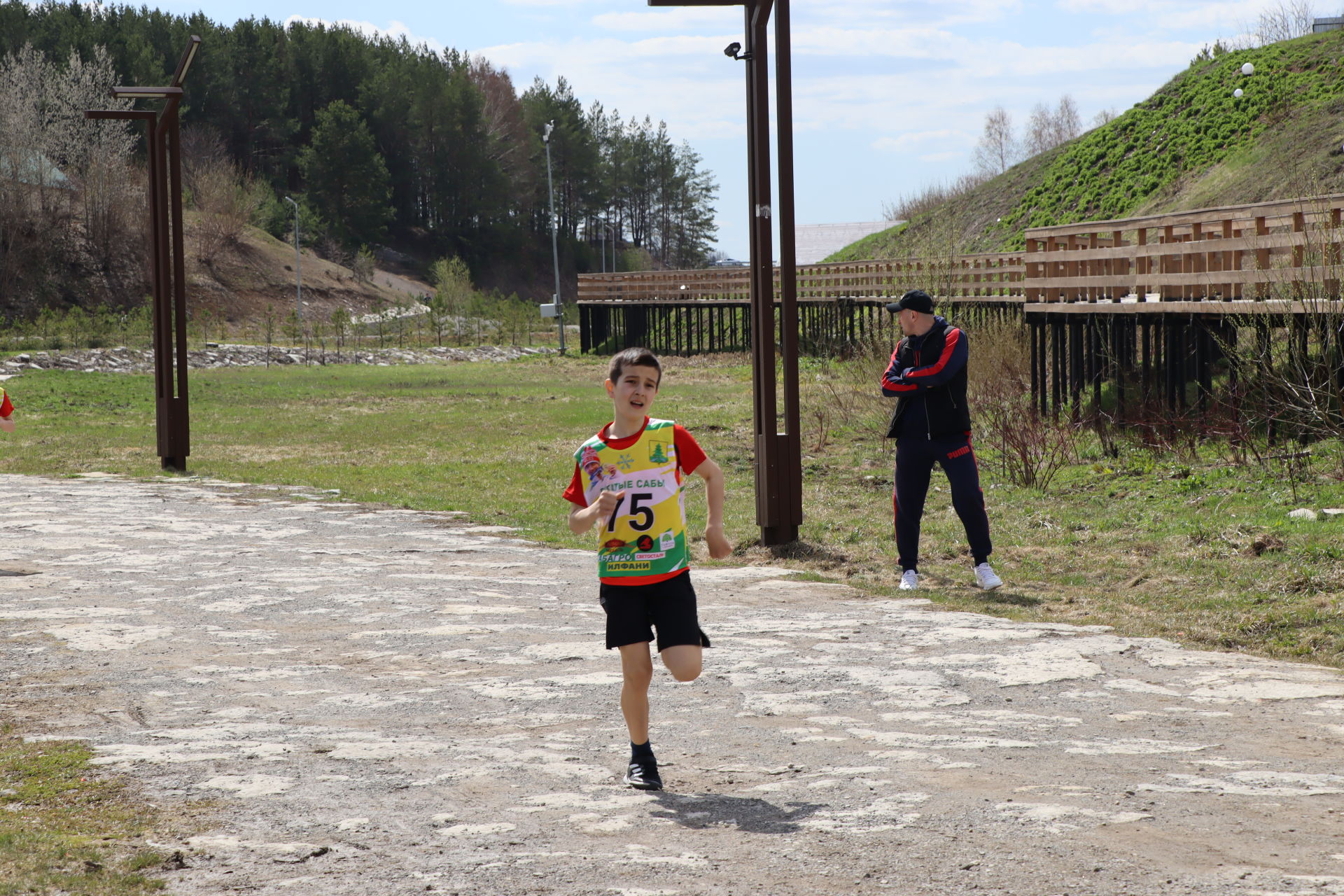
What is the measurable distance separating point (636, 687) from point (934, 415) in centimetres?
432

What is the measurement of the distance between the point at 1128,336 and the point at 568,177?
92.8 m

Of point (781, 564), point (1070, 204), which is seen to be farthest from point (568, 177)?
point (781, 564)

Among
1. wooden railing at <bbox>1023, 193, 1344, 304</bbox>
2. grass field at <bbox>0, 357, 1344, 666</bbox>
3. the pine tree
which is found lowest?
grass field at <bbox>0, 357, 1344, 666</bbox>

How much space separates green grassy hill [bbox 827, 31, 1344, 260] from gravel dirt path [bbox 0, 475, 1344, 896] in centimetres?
3269

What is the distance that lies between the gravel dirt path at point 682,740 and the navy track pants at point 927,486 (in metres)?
0.57

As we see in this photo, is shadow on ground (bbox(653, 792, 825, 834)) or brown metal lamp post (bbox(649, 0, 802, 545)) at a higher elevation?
brown metal lamp post (bbox(649, 0, 802, 545))

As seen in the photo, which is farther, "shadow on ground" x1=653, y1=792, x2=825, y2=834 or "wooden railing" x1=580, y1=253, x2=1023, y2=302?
"wooden railing" x1=580, y1=253, x2=1023, y2=302

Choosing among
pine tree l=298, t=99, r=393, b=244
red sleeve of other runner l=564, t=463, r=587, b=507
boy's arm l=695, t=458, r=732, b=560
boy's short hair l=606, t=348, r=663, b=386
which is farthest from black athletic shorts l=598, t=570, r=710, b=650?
pine tree l=298, t=99, r=393, b=244

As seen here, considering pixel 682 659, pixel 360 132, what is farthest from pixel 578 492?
pixel 360 132

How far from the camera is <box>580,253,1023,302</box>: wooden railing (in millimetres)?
25578

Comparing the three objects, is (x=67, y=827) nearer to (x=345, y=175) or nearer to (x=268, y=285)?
(x=268, y=285)

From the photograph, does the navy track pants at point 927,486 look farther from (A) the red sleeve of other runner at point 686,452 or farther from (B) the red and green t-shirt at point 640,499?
(B) the red and green t-shirt at point 640,499

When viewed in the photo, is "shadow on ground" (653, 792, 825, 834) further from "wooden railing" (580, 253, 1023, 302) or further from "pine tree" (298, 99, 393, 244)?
"pine tree" (298, 99, 393, 244)

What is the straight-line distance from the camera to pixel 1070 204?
5488cm
